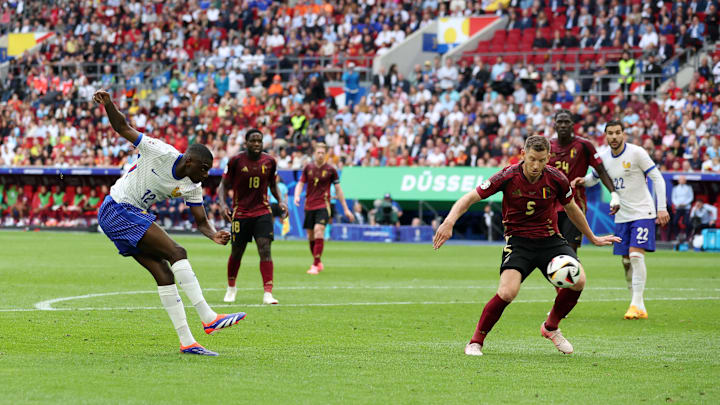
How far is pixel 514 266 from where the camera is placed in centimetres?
891

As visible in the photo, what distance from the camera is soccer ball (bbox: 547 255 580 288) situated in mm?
8719

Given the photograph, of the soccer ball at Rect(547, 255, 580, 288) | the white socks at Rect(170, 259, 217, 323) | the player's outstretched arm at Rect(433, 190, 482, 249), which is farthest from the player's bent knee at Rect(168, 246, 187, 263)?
the soccer ball at Rect(547, 255, 580, 288)

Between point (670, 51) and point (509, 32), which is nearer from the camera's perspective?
point (670, 51)

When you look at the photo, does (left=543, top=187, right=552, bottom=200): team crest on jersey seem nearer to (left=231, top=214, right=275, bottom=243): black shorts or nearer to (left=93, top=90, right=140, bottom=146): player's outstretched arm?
(left=93, top=90, right=140, bottom=146): player's outstretched arm

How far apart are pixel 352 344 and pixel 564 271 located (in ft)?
6.69

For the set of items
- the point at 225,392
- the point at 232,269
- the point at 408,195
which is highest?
the point at 225,392

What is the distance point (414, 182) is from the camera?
33.0 metres

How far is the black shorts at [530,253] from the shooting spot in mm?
8938

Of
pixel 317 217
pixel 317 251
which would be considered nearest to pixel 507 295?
pixel 317 251

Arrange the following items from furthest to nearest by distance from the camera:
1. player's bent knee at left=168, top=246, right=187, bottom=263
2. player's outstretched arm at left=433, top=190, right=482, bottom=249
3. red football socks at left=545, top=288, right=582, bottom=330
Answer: red football socks at left=545, top=288, right=582, bottom=330 < player's bent knee at left=168, top=246, right=187, bottom=263 < player's outstretched arm at left=433, top=190, right=482, bottom=249

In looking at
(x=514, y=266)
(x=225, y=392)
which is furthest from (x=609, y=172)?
(x=225, y=392)

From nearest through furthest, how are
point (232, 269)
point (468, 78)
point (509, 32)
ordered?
point (232, 269) → point (468, 78) → point (509, 32)

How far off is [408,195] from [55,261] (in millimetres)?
13962

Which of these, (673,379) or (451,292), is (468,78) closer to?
(451,292)
